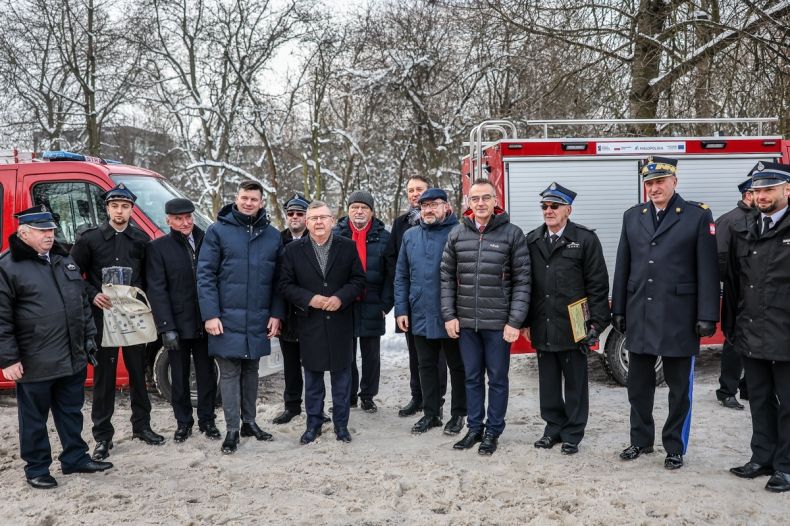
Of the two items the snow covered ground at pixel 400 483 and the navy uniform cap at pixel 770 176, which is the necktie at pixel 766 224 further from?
the snow covered ground at pixel 400 483

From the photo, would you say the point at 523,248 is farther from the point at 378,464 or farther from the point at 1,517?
the point at 1,517

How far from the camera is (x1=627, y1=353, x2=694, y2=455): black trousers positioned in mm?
4508

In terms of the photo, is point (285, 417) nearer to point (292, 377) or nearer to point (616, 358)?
point (292, 377)

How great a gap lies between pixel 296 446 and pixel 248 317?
3.51 ft

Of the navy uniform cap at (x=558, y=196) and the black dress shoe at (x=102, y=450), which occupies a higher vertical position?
the navy uniform cap at (x=558, y=196)

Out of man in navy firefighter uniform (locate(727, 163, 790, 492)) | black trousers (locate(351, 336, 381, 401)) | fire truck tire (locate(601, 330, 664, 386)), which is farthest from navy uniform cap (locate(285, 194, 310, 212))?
man in navy firefighter uniform (locate(727, 163, 790, 492))

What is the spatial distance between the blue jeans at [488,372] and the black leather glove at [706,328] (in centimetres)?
133

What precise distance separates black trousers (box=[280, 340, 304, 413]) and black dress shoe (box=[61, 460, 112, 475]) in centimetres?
164

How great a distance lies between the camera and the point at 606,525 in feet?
11.8

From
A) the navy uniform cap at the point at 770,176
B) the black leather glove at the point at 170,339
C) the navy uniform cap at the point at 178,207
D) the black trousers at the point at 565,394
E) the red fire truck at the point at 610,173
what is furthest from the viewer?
the red fire truck at the point at 610,173

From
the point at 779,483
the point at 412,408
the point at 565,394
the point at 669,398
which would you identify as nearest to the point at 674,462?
the point at 669,398

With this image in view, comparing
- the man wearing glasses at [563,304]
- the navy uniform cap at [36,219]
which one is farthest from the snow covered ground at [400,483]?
the navy uniform cap at [36,219]

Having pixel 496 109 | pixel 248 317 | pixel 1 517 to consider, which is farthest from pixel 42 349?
pixel 496 109

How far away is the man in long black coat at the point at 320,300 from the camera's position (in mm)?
5098
